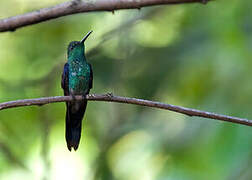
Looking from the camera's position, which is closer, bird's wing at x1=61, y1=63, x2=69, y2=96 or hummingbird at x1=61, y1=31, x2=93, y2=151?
hummingbird at x1=61, y1=31, x2=93, y2=151

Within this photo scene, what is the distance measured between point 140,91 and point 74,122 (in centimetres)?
124

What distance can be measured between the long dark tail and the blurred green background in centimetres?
25

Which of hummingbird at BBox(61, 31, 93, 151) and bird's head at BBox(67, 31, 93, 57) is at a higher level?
bird's head at BBox(67, 31, 93, 57)

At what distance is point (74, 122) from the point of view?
4.08 metres

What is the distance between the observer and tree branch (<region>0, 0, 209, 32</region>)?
62.1 inches

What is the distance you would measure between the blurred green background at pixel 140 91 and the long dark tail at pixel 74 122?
0.25 m

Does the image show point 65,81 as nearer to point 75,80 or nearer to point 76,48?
point 75,80

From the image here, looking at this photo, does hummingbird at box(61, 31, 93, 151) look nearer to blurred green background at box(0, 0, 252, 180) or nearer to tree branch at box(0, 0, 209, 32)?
blurred green background at box(0, 0, 252, 180)

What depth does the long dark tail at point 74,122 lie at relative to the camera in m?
3.76

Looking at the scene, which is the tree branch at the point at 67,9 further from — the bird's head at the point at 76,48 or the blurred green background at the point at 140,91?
the bird's head at the point at 76,48

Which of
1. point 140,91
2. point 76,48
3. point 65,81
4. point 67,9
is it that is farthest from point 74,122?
point 67,9

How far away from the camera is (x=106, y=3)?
1667 mm

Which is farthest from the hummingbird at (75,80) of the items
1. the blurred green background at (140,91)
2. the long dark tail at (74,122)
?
the blurred green background at (140,91)

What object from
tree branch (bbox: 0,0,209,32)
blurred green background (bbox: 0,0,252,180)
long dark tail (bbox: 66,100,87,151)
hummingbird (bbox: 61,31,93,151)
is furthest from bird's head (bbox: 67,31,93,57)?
tree branch (bbox: 0,0,209,32)
